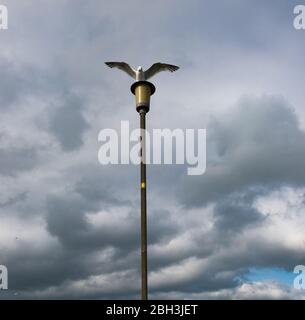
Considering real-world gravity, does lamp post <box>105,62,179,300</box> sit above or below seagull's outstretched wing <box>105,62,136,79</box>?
below

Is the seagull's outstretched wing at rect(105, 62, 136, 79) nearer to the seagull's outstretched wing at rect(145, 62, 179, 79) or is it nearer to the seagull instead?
the seagull

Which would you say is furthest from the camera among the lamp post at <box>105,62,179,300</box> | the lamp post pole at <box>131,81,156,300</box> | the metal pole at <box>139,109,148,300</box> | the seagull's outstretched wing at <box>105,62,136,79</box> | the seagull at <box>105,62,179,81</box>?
the seagull's outstretched wing at <box>105,62,136,79</box>

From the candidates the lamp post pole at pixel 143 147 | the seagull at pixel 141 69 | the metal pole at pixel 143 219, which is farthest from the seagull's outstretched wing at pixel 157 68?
the metal pole at pixel 143 219

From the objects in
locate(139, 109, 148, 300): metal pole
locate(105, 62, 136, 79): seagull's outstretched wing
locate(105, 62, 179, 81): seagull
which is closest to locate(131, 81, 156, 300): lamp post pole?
locate(139, 109, 148, 300): metal pole

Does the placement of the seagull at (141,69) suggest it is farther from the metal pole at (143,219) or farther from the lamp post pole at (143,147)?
the metal pole at (143,219)

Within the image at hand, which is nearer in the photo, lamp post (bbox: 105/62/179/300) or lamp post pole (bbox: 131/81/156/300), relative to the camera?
lamp post pole (bbox: 131/81/156/300)

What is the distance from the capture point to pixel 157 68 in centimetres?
2623

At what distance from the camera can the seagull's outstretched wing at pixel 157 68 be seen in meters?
25.9

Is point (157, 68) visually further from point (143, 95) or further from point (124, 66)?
point (143, 95)

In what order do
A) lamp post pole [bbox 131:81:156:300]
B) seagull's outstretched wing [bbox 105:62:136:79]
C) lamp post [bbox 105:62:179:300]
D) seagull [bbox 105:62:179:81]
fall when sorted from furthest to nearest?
seagull's outstretched wing [bbox 105:62:136:79] → seagull [bbox 105:62:179:81] → lamp post [bbox 105:62:179:300] → lamp post pole [bbox 131:81:156:300]

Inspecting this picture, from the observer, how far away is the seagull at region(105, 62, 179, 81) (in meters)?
25.6

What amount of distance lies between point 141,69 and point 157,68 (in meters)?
1.03
